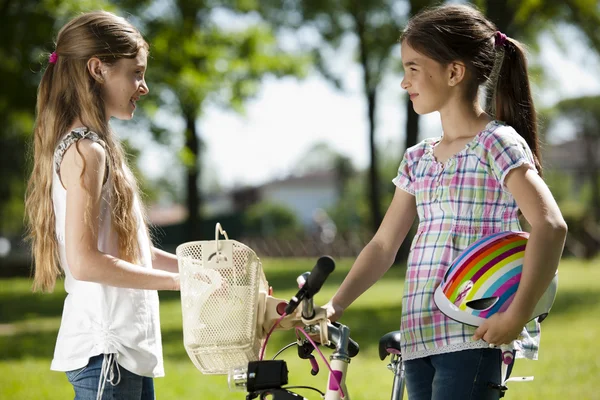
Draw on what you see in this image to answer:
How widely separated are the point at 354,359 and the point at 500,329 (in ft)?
27.8

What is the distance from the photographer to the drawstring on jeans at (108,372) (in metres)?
2.91

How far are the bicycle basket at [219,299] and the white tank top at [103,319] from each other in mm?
548

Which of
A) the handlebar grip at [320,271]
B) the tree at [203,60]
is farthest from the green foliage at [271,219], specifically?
the handlebar grip at [320,271]

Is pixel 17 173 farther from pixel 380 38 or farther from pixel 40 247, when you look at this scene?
pixel 40 247

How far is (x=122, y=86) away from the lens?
319 cm

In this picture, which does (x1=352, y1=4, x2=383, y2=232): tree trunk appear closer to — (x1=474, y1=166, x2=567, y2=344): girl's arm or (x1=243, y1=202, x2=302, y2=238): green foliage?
(x1=474, y1=166, x2=567, y2=344): girl's arm

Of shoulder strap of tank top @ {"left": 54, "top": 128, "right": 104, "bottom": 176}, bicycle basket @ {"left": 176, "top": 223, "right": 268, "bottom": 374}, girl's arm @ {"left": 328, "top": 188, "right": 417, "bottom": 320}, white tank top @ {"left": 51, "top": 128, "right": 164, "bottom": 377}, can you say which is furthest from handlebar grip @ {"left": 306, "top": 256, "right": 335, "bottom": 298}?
shoulder strap of tank top @ {"left": 54, "top": 128, "right": 104, "bottom": 176}

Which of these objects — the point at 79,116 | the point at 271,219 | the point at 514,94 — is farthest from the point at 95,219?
the point at 271,219

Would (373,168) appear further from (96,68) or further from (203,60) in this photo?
(96,68)

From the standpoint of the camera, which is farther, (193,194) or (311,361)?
(193,194)

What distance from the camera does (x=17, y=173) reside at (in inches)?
1526

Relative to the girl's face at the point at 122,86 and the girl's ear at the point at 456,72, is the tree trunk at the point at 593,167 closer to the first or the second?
the girl's ear at the point at 456,72

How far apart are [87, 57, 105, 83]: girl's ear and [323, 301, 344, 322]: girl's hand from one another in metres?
1.16

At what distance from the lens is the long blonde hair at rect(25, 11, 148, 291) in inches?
121
